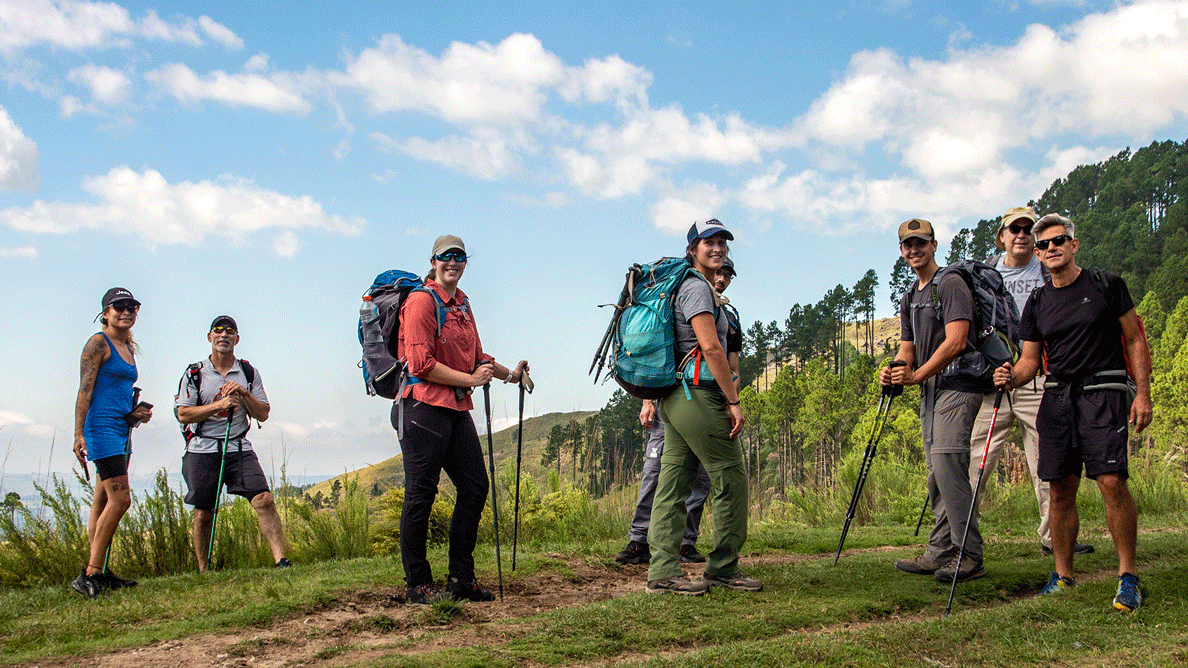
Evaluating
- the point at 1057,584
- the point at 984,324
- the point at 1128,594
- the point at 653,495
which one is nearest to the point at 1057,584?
the point at 1057,584

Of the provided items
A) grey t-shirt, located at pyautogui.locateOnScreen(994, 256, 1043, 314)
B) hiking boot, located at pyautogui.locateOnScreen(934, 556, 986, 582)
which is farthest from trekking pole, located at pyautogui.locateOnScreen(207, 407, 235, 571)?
grey t-shirt, located at pyautogui.locateOnScreen(994, 256, 1043, 314)

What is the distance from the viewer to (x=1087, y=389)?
15.5 ft

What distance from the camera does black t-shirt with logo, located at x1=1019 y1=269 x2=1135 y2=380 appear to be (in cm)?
473

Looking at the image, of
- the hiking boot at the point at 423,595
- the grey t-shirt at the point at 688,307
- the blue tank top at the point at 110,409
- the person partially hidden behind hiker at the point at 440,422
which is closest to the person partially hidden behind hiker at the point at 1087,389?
the grey t-shirt at the point at 688,307

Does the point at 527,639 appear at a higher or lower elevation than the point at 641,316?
lower

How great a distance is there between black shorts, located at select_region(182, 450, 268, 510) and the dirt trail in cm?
215

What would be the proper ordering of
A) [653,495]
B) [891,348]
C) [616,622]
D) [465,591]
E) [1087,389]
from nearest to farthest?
[616,622]
[1087,389]
[465,591]
[653,495]
[891,348]

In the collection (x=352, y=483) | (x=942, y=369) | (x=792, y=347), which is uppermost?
(x=792, y=347)

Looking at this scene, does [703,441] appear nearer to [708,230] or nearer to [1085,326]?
[708,230]

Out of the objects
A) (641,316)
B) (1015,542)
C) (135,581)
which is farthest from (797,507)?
(135,581)

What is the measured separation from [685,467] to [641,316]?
40.3 inches

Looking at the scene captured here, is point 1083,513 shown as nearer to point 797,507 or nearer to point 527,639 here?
point 797,507

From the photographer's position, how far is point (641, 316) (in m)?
5.10

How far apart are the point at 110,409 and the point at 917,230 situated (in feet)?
20.4
